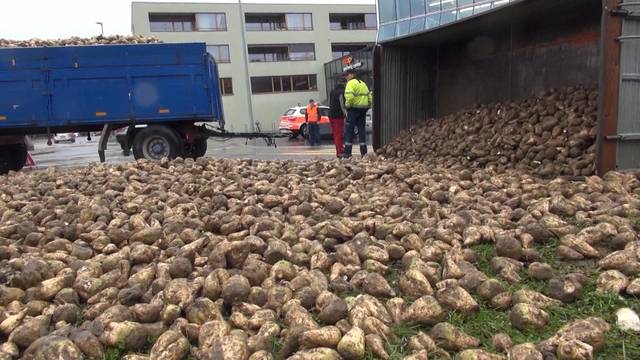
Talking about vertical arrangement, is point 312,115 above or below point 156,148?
above

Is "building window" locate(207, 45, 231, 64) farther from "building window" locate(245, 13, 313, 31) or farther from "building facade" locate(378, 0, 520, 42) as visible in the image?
"building facade" locate(378, 0, 520, 42)

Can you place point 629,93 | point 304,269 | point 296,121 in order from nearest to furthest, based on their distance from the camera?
point 304,269, point 629,93, point 296,121

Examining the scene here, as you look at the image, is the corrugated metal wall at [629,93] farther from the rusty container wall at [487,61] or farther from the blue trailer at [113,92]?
the blue trailer at [113,92]

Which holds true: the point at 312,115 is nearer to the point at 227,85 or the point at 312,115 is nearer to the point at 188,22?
the point at 227,85

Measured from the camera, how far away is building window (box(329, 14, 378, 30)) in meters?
43.4

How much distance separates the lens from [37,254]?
363cm

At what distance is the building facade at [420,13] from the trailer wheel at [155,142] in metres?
4.54

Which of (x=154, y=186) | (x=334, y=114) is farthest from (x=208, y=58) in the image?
(x=154, y=186)

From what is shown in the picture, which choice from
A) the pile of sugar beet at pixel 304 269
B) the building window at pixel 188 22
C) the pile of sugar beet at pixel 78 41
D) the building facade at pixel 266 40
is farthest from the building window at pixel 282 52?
the pile of sugar beet at pixel 304 269

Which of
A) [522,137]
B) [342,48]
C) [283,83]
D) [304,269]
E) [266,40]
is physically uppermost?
[266,40]

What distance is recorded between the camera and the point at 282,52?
137ft

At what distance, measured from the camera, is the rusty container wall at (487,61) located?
7.76 m

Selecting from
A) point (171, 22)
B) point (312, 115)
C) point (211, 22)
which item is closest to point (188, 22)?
point (171, 22)

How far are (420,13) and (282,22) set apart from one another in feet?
110
